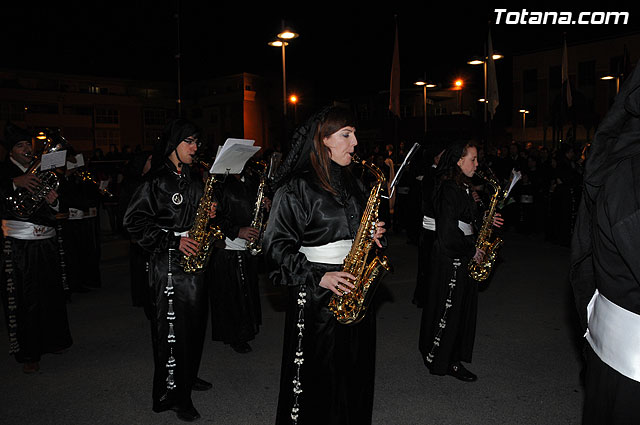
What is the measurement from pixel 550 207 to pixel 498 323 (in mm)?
7520

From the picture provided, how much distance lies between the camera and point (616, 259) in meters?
1.95

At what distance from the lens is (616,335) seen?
2.01m

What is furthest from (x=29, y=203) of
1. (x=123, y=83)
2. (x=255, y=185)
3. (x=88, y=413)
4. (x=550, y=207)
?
(x=123, y=83)

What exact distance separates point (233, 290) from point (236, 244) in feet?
1.83

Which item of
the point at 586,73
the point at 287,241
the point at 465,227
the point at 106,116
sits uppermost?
the point at 586,73

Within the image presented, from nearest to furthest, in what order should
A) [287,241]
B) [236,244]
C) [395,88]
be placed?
[287,241] → [236,244] → [395,88]

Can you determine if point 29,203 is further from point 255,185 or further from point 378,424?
point 378,424

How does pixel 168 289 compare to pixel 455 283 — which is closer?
pixel 168 289

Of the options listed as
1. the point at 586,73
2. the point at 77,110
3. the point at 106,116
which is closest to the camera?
the point at 586,73

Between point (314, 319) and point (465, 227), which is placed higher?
point (465, 227)

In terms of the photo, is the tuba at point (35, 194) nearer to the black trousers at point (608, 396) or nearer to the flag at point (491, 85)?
the black trousers at point (608, 396)

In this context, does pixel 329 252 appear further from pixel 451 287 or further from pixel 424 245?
pixel 424 245

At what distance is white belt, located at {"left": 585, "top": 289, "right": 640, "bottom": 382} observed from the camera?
1.94 metres

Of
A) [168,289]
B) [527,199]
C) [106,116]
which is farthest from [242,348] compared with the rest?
[106,116]
